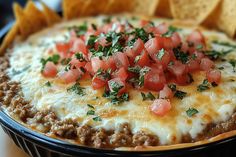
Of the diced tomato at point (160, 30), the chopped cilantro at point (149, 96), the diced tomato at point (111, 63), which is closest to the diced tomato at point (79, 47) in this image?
the diced tomato at point (111, 63)

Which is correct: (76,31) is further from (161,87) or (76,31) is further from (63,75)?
(161,87)

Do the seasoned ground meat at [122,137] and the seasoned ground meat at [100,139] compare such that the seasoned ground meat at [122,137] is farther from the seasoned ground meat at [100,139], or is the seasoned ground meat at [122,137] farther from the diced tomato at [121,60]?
the diced tomato at [121,60]

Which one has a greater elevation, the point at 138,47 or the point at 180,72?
the point at 138,47

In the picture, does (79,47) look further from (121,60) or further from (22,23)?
(22,23)

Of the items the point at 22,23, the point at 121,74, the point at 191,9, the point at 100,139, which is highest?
the point at 191,9

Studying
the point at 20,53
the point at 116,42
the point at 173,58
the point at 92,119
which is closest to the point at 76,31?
the point at 20,53

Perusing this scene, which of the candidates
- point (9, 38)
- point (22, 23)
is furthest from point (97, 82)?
point (22, 23)
